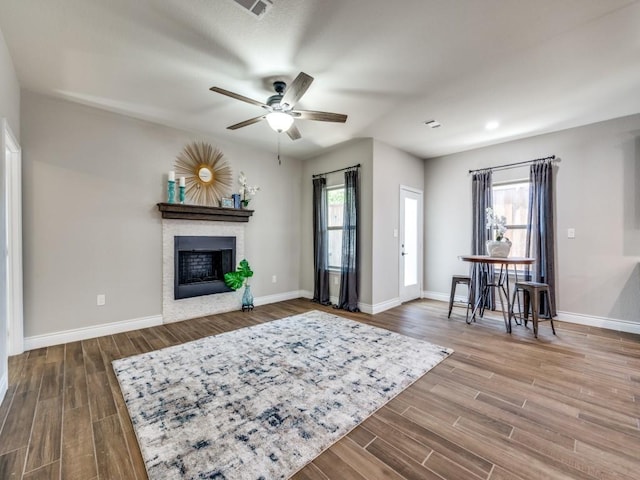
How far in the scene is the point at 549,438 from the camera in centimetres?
168

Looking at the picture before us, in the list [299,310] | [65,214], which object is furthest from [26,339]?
[299,310]

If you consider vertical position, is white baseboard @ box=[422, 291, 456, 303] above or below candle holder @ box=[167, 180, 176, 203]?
below

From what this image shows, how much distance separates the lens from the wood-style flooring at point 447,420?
1.46 metres

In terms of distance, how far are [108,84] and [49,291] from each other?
2338 mm

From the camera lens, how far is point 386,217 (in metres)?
4.65

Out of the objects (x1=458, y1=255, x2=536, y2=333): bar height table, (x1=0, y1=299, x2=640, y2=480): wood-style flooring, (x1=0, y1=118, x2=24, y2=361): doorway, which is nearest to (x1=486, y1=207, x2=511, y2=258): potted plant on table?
(x1=458, y1=255, x2=536, y2=333): bar height table

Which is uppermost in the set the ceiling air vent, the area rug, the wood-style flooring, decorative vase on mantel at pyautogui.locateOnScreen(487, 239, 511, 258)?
the ceiling air vent

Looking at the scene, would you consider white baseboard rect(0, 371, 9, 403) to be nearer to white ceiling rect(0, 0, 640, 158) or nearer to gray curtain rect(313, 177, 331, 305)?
white ceiling rect(0, 0, 640, 158)

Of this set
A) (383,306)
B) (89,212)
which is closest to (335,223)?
(383,306)

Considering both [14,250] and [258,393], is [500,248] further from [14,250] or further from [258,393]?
[14,250]

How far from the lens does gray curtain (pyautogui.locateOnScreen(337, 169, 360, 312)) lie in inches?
179

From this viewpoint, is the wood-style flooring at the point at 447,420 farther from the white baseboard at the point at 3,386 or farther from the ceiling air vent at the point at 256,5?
the ceiling air vent at the point at 256,5

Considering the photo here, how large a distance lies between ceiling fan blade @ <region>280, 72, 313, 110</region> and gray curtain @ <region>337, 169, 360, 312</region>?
212 cm

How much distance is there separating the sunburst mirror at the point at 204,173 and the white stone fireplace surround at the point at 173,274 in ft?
1.29
